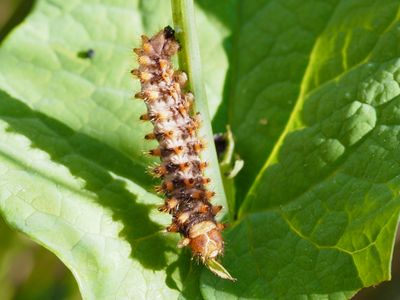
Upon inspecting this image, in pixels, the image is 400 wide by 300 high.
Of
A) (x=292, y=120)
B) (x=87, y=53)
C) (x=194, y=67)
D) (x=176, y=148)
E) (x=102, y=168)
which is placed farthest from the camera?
(x=87, y=53)

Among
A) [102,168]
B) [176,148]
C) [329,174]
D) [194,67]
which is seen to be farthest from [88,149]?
[329,174]

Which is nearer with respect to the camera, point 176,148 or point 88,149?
point 176,148

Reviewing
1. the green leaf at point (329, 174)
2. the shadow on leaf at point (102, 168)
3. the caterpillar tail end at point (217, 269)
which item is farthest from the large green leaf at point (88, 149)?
the green leaf at point (329, 174)

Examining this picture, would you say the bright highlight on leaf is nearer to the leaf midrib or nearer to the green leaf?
the green leaf

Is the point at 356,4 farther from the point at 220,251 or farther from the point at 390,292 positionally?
the point at 390,292

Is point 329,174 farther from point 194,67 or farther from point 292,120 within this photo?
point 194,67

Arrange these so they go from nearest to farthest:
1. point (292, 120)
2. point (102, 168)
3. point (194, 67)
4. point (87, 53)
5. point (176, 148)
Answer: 1. point (194, 67)
2. point (176, 148)
3. point (102, 168)
4. point (292, 120)
5. point (87, 53)

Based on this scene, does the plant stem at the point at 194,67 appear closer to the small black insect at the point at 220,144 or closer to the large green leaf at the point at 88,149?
the large green leaf at the point at 88,149
